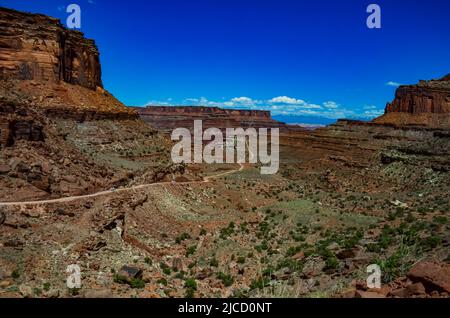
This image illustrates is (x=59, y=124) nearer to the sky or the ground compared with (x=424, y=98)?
nearer to the ground

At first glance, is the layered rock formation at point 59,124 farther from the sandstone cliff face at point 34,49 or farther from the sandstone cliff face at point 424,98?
the sandstone cliff face at point 424,98

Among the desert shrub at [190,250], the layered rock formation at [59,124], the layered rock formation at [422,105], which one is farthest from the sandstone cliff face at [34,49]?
the layered rock formation at [422,105]

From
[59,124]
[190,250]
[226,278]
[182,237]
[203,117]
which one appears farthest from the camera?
[203,117]

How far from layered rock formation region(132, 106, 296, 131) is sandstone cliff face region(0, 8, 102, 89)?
315 ft

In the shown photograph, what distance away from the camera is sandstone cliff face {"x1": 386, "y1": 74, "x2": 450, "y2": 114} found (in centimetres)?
7988

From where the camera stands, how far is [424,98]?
8169 centimetres

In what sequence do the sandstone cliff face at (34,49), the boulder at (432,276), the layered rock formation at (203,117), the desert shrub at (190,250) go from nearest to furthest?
the boulder at (432,276) → the desert shrub at (190,250) → the sandstone cliff face at (34,49) → the layered rock formation at (203,117)

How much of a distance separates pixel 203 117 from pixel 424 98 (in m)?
101

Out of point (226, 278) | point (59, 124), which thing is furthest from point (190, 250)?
point (59, 124)

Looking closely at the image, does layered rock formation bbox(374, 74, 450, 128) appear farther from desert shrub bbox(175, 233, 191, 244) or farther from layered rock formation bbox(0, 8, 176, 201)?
desert shrub bbox(175, 233, 191, 244)

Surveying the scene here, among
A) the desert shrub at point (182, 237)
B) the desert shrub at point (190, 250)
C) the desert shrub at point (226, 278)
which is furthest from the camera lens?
the desert shrub at point (182, 237)

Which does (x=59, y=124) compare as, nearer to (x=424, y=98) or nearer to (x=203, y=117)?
(x=424, y=98)

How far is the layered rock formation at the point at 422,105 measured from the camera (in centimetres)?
7856
